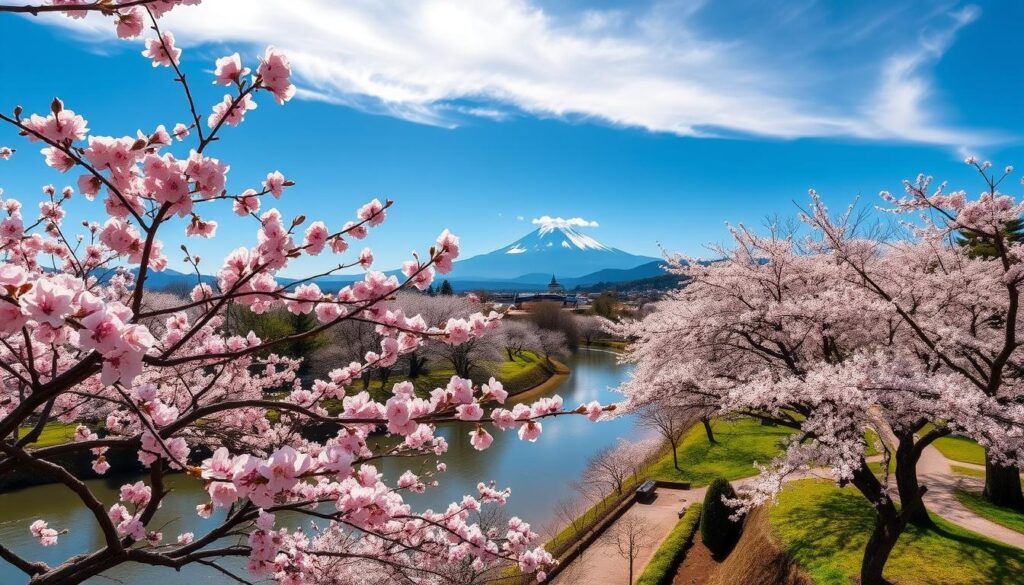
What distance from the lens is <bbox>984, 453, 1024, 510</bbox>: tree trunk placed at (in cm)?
1136

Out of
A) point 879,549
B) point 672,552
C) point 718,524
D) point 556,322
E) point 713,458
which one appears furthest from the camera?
point 556,322

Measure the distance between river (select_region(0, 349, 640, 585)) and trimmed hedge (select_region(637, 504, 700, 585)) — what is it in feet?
13.0

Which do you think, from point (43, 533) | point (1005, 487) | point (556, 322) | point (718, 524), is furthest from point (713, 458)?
point (556, 322)

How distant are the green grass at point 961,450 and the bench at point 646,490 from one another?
9.62 meters

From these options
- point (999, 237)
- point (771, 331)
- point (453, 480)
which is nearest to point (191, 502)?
point (453, 480)

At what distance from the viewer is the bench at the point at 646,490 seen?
15.8 m

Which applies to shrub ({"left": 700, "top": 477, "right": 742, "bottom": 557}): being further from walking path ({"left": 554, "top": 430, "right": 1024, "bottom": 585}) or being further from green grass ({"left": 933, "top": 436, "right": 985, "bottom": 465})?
green grass ({"left": 933, "top": 436, "right": 985, "bottom": 465})

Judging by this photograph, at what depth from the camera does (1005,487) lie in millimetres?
11445

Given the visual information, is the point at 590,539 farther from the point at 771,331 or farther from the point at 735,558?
the point at 771,331

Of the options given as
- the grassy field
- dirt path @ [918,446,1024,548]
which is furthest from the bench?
dirt path @ [918,446,1024,548]

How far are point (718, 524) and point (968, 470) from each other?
9.12 meters

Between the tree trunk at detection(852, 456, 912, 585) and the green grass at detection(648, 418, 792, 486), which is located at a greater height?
the tree trunk at detection(852, 456, 912, 585)

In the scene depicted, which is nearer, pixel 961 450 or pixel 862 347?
pixel 862 347

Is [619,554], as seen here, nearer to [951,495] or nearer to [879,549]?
[879,549]
